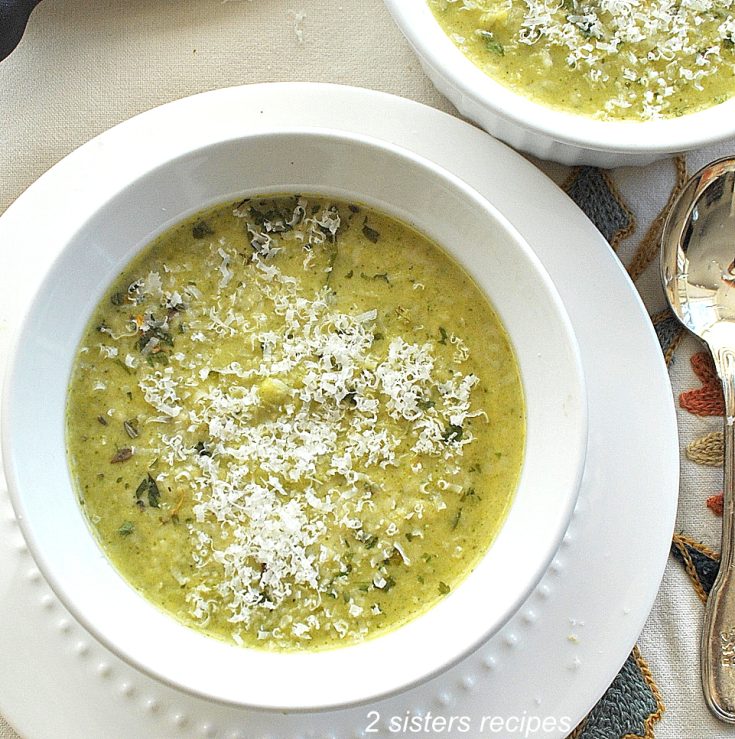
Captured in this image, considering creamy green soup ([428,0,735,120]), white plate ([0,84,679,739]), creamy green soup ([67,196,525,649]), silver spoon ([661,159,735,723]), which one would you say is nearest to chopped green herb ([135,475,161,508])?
creamy green soup ([67,196,525,649])

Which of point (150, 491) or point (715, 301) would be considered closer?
point (150, 491)

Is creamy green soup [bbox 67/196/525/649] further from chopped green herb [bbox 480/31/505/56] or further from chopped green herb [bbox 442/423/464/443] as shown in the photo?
chopped green herb [bbox 480/31/505/56]

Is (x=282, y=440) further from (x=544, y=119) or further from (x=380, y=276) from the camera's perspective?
(x=544, y=119)

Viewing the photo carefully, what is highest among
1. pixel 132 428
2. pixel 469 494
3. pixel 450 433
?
pixel 132 428

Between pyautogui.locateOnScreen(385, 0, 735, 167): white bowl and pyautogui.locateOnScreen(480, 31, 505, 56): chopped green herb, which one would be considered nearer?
pyautogui.locateOnScreen(385, 0, 735, 167): white bowl

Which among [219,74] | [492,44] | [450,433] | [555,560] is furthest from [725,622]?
[219,74]
